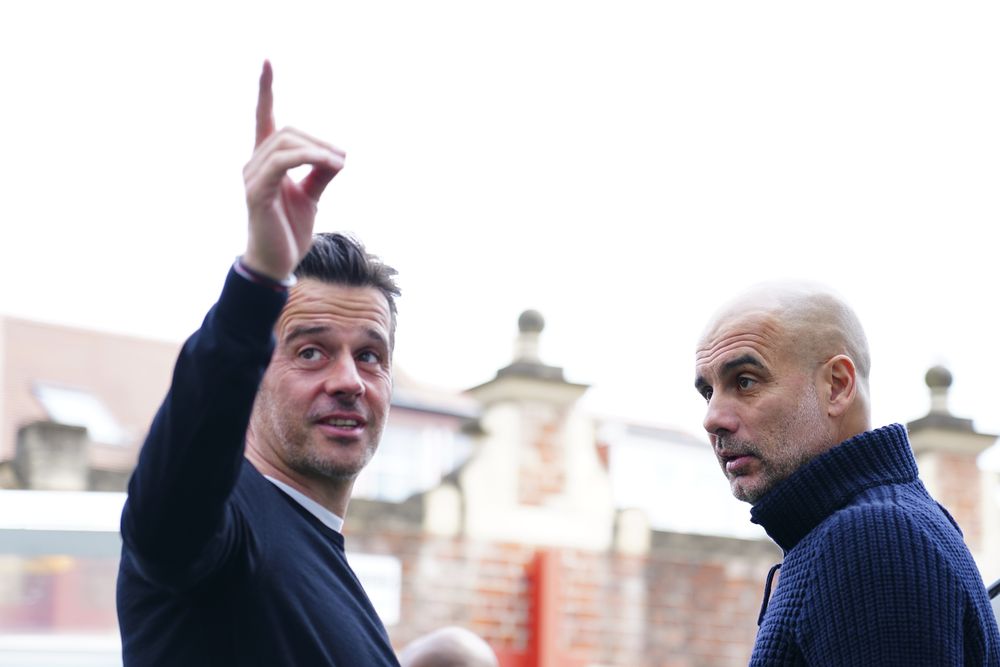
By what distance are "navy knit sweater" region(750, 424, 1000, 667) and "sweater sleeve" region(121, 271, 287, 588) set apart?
2.35 ft

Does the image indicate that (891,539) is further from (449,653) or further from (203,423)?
(449,653)

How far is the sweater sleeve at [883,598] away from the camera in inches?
66.4

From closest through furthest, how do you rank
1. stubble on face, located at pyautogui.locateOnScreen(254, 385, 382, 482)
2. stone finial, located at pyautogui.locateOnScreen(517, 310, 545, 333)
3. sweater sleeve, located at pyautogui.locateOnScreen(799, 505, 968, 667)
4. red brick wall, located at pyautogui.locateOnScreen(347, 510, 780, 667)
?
sweater sleeve, located at pyautogui.locateOnScreen(799, 505, 968, 667) < stubble on face, located at pyautogui.locateOnScreen(254, 385, 382, 482) < red brick wall, located at pyautogui.locateOnScreen(347, 510, 780, 667) < stone finial, located at pyautogui.locateOnScreen(517, 310, 545, 333)

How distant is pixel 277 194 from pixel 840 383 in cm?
84

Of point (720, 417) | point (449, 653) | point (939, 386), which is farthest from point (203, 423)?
point (939, 386)

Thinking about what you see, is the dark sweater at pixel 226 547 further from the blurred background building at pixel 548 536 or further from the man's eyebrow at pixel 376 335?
the blurred background building at pixel 548 536

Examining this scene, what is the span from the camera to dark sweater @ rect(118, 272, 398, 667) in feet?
4.85

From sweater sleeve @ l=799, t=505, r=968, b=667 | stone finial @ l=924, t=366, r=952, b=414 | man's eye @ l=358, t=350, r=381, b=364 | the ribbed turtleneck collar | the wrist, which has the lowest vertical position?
sweater sleeve @ l=799, t=505, r=968, b=667

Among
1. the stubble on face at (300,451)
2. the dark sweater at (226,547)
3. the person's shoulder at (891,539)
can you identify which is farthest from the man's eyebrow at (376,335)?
the person's shoulder at (891,539)

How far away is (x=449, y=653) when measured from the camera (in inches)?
121

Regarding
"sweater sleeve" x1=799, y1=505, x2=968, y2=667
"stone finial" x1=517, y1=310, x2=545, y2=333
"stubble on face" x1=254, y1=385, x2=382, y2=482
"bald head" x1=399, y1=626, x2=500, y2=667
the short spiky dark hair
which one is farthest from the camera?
"stone finial" x1=517, y1=310, x2=545, y2=333

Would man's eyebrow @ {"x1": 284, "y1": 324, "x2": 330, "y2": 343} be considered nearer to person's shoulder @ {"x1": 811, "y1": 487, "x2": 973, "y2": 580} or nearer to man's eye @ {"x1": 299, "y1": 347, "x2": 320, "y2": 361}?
man's eye @ {"x1": 299, "y1": 347, "x2": 320, "y2": 361}

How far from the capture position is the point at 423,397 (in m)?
24.1

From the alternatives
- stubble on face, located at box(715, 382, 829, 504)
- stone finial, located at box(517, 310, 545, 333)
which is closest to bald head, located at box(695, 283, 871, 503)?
stubble on face, located at box(715, 382, 829, 504)
